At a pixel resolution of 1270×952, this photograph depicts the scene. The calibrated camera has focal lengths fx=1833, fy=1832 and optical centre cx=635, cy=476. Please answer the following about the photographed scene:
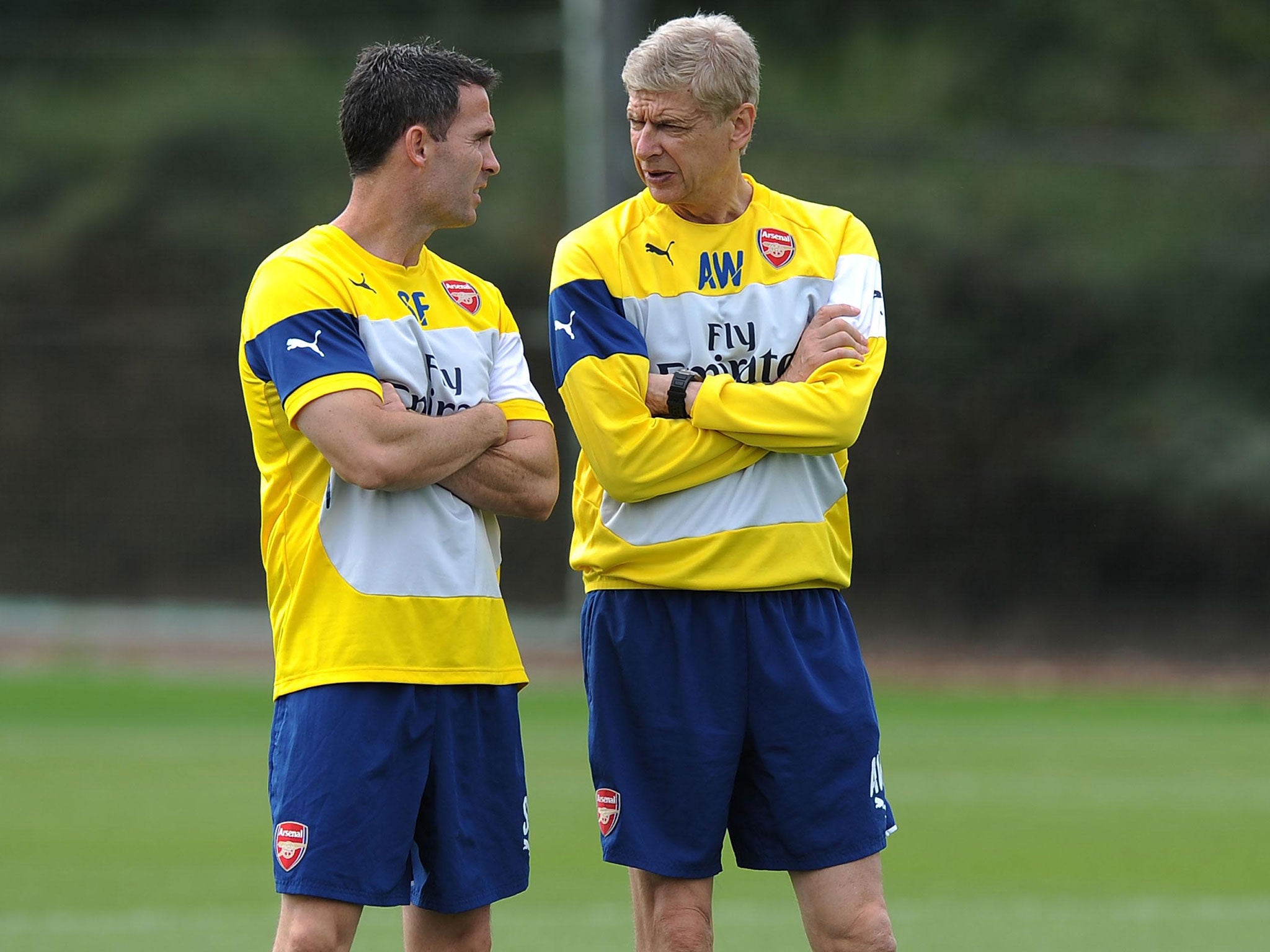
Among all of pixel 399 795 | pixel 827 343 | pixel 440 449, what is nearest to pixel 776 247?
pixel 827 343

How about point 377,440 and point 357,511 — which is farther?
point 357,511

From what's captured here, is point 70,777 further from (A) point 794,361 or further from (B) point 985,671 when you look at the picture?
(B) point 985,671

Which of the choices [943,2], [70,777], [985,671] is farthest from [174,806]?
[943,2]

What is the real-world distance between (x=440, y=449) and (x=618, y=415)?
1.28ft

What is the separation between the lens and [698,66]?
11.9 ft

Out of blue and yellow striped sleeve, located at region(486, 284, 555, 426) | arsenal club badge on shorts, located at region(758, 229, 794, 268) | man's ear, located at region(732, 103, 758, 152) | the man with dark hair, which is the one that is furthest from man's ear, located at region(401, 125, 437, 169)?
arsenal club badge on shorts, located at region(758, 229, 794, 268)

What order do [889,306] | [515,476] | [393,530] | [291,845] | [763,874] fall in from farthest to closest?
1. [889,306]
2. [763,874]
3. [515,476]
4. [393,530]
5. [291,845]

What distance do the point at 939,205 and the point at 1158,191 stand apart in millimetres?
2122

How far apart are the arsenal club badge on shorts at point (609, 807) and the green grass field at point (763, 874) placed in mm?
2313

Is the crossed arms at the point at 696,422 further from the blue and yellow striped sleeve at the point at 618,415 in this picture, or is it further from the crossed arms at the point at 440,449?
the crossed arms at the point at 440,449

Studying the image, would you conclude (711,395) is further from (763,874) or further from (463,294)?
(763,874)

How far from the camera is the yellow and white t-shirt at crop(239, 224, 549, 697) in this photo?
134 inches

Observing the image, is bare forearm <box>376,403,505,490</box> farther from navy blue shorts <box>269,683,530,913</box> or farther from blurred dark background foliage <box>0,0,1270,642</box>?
blurred dark background foliage <box>0,0,1270,642</box>

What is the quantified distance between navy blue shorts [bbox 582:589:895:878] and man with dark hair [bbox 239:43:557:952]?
232 mm
